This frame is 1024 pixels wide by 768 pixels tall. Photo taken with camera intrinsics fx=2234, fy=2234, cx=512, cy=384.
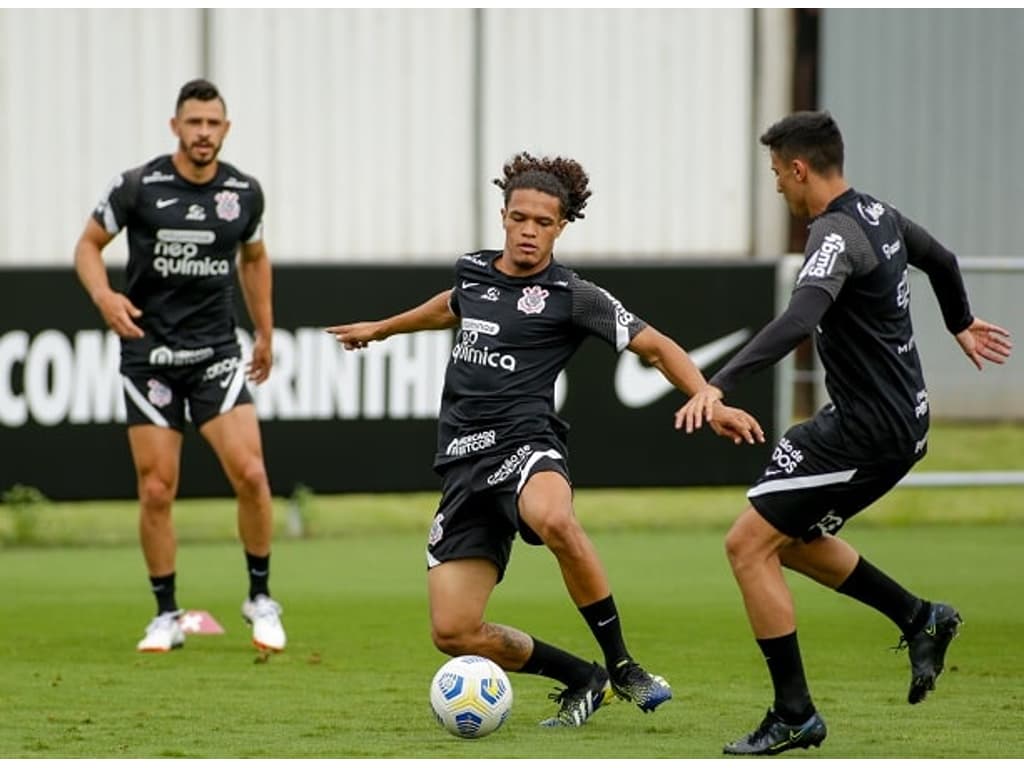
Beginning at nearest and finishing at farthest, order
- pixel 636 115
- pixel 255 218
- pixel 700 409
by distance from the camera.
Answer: pixel 700 409 < pixel 255 218 < pixel 636 115

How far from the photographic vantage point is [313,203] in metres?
19.1

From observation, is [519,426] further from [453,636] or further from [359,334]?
[359,334]

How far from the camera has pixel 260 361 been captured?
10734mm

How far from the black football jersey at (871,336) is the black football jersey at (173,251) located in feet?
12.1

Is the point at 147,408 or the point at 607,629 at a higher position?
the point at 147,408

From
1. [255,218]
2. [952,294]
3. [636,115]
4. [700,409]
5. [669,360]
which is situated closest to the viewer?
[700,409]

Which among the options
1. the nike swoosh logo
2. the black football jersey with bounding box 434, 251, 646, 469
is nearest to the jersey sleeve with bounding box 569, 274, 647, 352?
the black football jersey with bounding box 434, 251, 646, 469

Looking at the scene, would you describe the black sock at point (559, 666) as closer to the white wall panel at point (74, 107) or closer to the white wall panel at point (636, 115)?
the white wall panel at point (74, 107)

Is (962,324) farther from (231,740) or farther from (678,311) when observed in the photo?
(678,311)

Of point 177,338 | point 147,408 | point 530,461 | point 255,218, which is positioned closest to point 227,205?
point 255,218

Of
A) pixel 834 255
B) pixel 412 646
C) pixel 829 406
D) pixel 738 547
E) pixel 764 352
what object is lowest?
pixel 412 646

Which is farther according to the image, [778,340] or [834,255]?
[834,255]

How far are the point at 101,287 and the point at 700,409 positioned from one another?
12.9 ft

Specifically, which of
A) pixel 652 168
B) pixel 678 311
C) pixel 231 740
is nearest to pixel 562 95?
pixel 652 168
